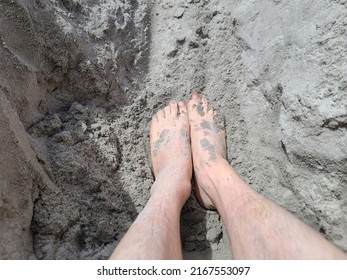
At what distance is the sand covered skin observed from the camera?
1.22 meters

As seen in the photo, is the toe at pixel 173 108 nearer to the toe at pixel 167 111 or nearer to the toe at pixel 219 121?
the toe at pixel 167 111

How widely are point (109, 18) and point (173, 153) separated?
2.05ft

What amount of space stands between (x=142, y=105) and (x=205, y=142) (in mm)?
328

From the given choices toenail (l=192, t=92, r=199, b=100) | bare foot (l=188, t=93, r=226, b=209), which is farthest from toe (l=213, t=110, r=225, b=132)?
toenail (l=192, t=92, r=199, b=100)

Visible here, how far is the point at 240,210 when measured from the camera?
47.7 inches

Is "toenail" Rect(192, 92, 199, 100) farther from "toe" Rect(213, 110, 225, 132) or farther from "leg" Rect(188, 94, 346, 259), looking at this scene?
"toe" Rect(213, 110, 225, 132)

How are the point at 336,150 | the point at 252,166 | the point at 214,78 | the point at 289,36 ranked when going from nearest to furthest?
the point at 336,150, the point at 289,36, the point at 252,166, the point at 214,78

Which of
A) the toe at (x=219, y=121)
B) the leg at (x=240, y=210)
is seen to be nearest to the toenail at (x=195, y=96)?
the leg at (x=240, y=210)

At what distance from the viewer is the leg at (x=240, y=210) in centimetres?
101

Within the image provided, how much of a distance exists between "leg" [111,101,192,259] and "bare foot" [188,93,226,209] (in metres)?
0.04
